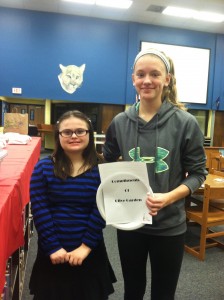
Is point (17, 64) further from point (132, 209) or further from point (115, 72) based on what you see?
point (132, 209)

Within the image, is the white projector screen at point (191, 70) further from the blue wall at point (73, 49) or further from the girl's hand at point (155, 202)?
the girl's hand at point (155, 202)

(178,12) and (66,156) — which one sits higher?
(178,12)

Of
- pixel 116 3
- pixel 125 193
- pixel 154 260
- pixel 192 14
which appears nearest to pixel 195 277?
pixel 154 260

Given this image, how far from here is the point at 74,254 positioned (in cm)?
116

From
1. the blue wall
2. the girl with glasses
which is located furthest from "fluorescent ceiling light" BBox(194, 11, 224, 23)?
the girl with glasses

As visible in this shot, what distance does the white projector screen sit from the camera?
803 cm

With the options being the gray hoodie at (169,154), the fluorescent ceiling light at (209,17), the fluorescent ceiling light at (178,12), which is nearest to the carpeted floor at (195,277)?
the gray hoodie at (169,154)

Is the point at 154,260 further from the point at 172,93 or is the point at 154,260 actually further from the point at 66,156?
the point at 172,93

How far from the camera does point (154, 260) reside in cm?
122

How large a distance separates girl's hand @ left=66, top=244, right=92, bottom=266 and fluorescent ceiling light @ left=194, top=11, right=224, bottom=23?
7.22 meters

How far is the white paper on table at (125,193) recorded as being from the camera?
3.46 feet

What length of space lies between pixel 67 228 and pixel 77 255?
0.38 feet

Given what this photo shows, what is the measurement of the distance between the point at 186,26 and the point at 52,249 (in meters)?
8.05

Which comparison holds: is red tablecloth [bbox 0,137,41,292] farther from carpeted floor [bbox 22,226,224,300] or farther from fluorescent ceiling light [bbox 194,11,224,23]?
fluorescent ceiling light [bbox 194,11,224,23]
